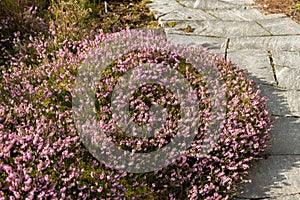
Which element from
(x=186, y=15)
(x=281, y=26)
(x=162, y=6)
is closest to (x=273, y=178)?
(x=281, y=26)

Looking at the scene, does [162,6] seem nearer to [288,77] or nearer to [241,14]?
[241,14]

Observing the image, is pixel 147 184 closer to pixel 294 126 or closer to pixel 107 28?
pixel 294 126

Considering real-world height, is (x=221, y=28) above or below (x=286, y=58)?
above

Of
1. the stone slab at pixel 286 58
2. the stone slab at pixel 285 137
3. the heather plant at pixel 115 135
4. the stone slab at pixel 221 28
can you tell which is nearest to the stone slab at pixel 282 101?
the stone slab at pixel 285 137

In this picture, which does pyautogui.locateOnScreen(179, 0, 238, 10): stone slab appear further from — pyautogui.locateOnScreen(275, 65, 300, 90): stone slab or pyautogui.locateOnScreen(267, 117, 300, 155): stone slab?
pyautogui.locateOnScreen(267, 117, 300, 155): stone slab

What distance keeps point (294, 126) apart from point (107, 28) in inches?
121

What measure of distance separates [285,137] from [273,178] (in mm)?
643

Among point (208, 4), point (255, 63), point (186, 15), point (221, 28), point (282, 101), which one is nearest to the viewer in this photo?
point (282, 101)

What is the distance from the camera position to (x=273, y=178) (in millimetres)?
3721

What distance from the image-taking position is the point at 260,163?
3.89 m

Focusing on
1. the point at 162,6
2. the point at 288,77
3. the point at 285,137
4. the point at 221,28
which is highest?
the point at 162,6

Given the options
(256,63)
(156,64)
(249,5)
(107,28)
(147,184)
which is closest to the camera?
(147,184)

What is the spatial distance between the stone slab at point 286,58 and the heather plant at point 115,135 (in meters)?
0.87

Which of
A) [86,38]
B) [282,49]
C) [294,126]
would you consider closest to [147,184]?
[294,126]
